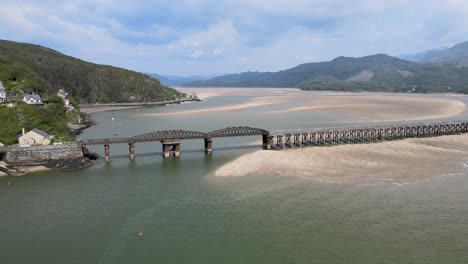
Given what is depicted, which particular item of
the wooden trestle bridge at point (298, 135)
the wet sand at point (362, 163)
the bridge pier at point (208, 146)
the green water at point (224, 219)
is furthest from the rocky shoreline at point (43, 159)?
the wet sand at point (362, 163)

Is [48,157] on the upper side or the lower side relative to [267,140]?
lower

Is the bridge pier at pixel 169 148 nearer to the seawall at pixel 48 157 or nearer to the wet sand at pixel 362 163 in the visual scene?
the wet sand at pixel 362 163

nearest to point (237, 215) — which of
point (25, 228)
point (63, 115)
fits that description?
point (25, 228)

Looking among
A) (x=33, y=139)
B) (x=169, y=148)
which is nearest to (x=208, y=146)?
(x=169, y=148)

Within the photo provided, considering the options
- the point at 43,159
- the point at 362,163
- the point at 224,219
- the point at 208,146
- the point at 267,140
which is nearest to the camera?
the point at 224,219

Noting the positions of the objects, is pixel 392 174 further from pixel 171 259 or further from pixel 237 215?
pixel 171 259

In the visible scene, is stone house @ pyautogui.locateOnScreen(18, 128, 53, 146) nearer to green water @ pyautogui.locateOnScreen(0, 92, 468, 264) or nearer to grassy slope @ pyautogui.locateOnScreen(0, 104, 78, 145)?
grassy slope @ pyautogui.locateOnScreen(0, 104, 78, 145)

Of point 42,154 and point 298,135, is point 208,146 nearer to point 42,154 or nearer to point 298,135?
point 298,135

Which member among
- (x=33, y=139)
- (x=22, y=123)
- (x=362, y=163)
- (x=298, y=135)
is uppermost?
(x=22, y=123)
